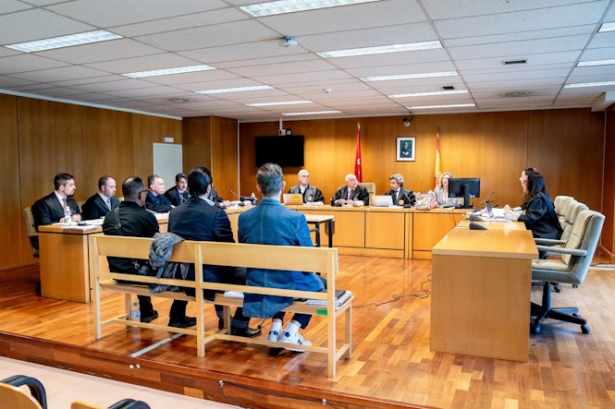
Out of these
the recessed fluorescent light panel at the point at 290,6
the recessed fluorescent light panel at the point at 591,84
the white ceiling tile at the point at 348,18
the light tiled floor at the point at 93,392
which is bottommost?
the light tiled floor at the point at 93,392

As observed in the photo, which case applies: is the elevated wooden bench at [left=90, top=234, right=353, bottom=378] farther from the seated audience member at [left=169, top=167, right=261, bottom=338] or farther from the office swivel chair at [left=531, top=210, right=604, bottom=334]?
the office swivel chair at [left=531, top=210, right=604, bottom=334]

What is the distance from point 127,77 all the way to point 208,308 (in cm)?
317

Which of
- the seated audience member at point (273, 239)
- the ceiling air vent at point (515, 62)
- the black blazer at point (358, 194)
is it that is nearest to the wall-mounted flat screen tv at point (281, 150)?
the black blazer at point (358, 194)

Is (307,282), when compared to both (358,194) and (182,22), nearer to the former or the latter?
(182,22)

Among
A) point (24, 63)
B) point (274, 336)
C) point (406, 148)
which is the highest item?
point (24, 63)

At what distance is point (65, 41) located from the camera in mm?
4375

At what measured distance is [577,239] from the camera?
154 inches

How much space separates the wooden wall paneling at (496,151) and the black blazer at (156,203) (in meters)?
5.90

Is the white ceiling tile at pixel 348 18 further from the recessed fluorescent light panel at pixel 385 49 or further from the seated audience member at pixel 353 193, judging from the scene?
the seated audience member at pixel 353 193

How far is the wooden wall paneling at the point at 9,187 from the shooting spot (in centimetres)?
681

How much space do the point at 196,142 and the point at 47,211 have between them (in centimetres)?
521

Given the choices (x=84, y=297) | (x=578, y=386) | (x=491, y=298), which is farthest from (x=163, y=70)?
(x=578, y=386)

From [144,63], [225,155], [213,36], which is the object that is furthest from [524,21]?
[225,155]

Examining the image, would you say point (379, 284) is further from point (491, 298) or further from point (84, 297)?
point (84, 297)
